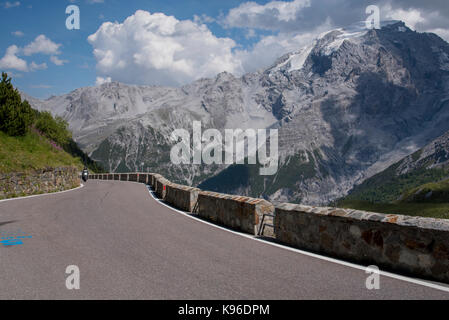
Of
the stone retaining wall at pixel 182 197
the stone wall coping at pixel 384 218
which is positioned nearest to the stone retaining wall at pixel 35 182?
the stone retaining wall at pixel 182 197

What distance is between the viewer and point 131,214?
15477 mm

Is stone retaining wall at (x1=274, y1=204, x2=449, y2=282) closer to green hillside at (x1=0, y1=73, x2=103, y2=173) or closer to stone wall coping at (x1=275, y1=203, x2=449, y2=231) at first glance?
stone wall coping at (x1=275, y1=203, x2=449, y2=231)

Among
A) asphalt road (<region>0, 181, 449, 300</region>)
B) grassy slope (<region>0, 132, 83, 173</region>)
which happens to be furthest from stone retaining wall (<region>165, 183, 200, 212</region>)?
grassy slope (<region>0, 132, 83, 173</region>)

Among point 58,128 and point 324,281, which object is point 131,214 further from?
point 58,128

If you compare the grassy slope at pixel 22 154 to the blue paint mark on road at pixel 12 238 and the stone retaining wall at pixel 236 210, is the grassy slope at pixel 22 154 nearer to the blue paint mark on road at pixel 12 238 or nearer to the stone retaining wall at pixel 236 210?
the blue paint mark on road at pixel 12 238

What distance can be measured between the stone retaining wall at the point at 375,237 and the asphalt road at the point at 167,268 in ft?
2.10

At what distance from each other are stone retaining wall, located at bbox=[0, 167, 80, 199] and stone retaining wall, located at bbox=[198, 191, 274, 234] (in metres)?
11.7

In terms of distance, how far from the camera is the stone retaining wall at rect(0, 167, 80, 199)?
67.8 ft

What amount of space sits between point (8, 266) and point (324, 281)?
5.69 m

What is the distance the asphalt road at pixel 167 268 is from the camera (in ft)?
18.9

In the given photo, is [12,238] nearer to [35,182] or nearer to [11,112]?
[35,182]
